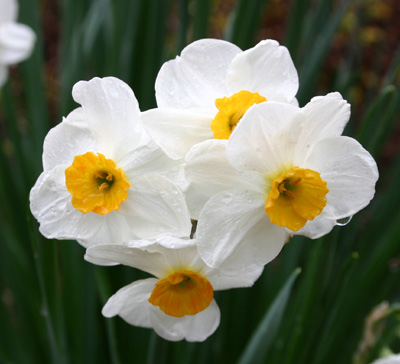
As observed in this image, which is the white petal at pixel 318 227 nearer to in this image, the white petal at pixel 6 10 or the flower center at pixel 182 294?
the flower center at pixel 182 294

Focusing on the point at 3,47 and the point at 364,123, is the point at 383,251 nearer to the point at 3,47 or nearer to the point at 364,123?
the point at 364,123

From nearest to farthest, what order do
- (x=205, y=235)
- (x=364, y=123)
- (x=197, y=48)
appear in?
1. (x=205, y=235)
2. (x=197, y=48)
3. (x=364, y=123)

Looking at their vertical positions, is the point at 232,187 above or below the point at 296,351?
above

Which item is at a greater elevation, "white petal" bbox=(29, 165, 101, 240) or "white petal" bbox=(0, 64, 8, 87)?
"white petal" bbox=(29, 165, 101, 240)

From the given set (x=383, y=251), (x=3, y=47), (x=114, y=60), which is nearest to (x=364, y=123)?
(x=383, y=251)

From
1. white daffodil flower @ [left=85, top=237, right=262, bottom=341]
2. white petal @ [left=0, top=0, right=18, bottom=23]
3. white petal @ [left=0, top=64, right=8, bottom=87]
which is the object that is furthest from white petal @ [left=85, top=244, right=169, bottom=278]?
white petal @ [left=0, top=0, right=18, bottom=23]

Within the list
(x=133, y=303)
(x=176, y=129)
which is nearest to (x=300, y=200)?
(x=176, y=129)

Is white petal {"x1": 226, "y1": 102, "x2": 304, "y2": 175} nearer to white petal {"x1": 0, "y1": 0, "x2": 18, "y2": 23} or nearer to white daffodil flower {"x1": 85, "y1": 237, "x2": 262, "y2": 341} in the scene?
white daffodil flower {"x1": 85, "y1": 237, "x2": 262, "y2": 341}
